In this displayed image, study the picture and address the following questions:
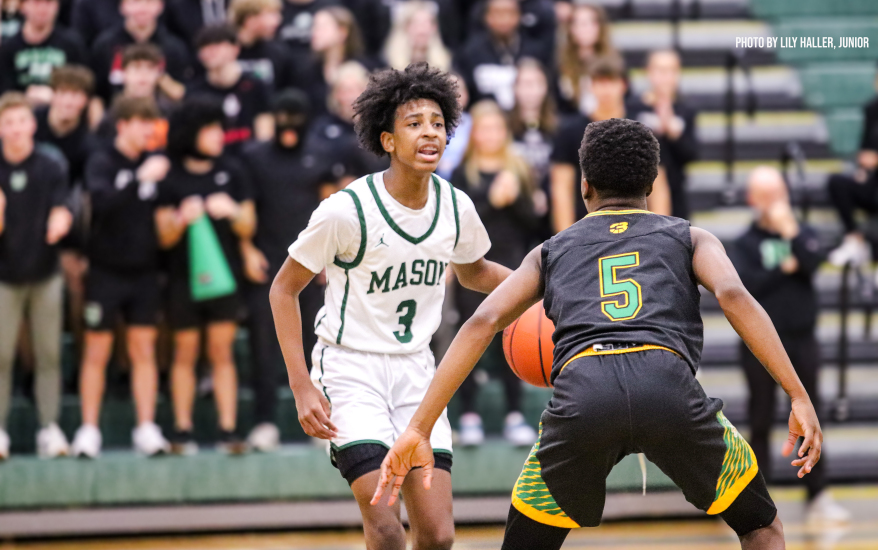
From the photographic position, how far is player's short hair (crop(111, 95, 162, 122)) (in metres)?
6.94

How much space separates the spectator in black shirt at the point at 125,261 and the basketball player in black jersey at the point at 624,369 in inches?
148

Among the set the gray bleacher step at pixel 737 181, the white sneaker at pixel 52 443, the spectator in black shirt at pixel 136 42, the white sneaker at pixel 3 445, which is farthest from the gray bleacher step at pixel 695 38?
the white sneaker at pixel 3 445

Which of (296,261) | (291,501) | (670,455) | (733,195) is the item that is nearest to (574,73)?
(733,195)

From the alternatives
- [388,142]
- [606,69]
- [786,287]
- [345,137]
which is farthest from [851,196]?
[388,142]

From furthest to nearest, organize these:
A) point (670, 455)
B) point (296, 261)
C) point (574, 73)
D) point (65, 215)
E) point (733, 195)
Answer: point (733, 195) → point (574, 73) → point (65, 215) → point (296, 261) → point (670, 455)

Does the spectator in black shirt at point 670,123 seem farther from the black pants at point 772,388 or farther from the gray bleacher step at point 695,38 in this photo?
the gray bleacher step at point 695,38

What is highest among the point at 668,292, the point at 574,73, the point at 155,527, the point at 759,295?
the point at 574,73

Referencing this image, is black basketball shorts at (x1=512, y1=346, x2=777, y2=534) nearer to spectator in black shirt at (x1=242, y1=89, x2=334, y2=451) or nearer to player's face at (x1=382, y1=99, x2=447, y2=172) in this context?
player's face at (x1=382, y1=99, x2=447, y2=172)

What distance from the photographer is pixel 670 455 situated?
3.39 meters

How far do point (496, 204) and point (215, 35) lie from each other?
82.6 inches

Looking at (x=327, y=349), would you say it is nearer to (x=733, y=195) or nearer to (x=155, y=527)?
(x=155, y=527)

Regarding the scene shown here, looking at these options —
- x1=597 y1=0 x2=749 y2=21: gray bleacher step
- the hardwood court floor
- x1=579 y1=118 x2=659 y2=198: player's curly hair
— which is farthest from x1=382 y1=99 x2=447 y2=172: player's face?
x1=597 y1=0 x2=749 y2=21: gray bleacher step

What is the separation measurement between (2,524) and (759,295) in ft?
15.7

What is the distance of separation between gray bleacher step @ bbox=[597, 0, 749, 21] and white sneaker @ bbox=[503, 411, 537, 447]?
14.6 feet
